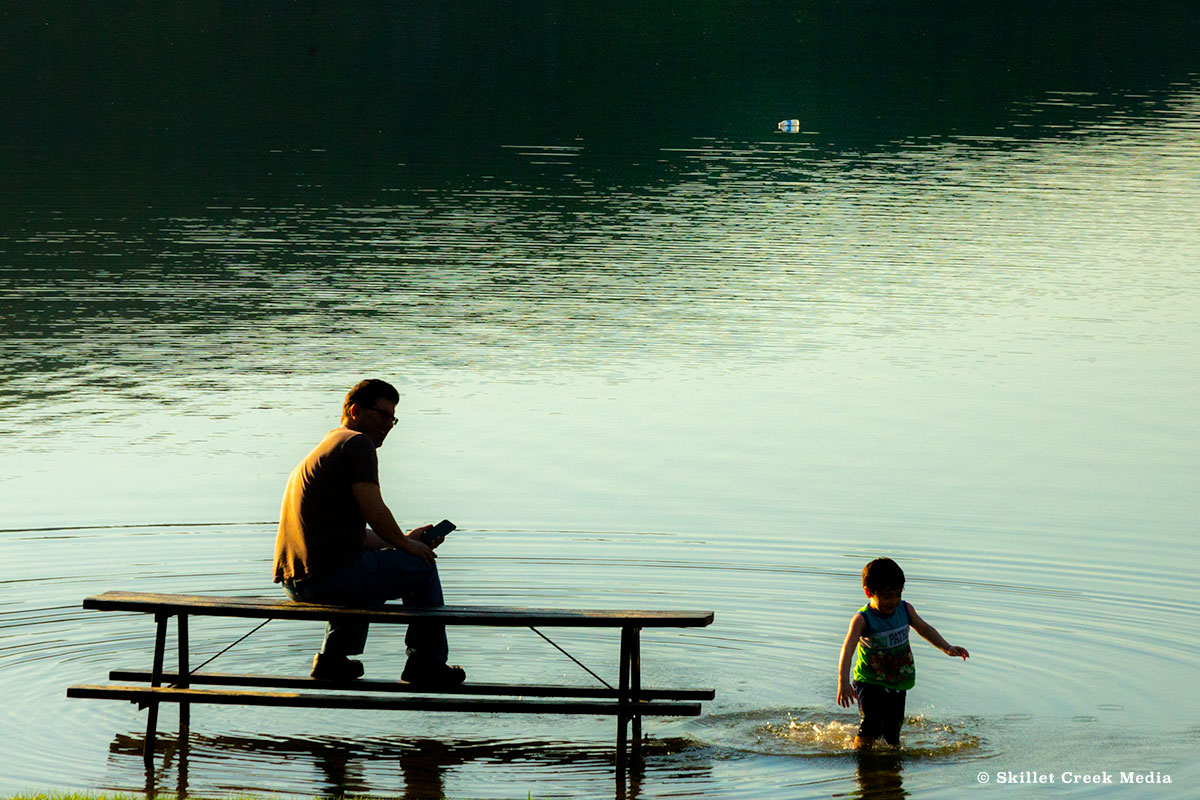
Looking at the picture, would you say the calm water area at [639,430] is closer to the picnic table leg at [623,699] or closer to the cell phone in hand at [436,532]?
the picnic table leg at [623,699]

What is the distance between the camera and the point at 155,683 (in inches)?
371

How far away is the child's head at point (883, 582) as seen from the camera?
909 cm

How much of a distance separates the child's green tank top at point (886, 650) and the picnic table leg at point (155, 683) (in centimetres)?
338

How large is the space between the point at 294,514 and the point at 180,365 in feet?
39.8

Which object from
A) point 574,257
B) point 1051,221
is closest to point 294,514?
point 574,257

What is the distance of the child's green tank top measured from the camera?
925 centimetres

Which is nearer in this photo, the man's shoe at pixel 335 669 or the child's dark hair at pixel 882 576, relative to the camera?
the child's dark hair at pixel 882 576

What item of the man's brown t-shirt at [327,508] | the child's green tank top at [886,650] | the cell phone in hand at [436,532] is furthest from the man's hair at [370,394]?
the child's green tank top at [886,650]

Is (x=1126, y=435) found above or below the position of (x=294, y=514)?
below

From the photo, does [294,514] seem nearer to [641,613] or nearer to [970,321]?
[641,613]

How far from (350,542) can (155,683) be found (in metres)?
1.19

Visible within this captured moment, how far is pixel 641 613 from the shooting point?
915 centimetres

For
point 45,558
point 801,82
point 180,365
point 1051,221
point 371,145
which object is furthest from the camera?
point 801,82

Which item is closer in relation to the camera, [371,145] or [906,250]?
[906,250]
